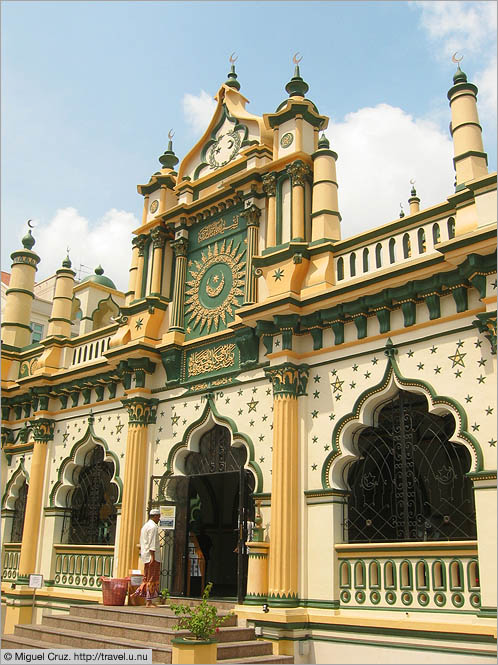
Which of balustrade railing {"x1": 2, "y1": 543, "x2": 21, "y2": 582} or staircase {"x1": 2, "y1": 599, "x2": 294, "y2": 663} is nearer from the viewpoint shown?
staircase {"x1": 2, "y1": 599, "x2": 294, "y2": 663}

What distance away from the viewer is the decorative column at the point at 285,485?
10.6 m

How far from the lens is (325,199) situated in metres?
12.5

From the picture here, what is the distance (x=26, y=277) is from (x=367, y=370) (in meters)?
12.5

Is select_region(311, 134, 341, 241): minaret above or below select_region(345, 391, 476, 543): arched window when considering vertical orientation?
above

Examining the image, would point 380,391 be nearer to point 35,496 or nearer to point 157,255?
point 157,255

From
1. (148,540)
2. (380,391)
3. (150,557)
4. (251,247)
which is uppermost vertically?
(251,247)

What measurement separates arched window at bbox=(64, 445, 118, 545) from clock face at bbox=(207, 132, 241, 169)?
22.8 feet

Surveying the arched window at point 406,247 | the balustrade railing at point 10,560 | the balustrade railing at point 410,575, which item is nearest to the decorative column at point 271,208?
the arched window at point 406,247

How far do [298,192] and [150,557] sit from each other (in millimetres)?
7080

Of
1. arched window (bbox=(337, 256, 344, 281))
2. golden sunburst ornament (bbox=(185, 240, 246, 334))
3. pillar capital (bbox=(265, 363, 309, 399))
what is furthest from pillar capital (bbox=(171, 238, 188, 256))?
pillar capital (bbox=(265, 363, 309, 399))

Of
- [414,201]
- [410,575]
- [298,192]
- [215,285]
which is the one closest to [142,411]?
[215,285]

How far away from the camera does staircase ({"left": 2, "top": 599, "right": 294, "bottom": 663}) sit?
9.73 meters

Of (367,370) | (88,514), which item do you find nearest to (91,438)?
(88,514)

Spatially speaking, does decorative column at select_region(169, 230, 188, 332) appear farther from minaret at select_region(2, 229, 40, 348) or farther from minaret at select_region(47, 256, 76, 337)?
minaret at select_region(2, 229, 40, 348)
